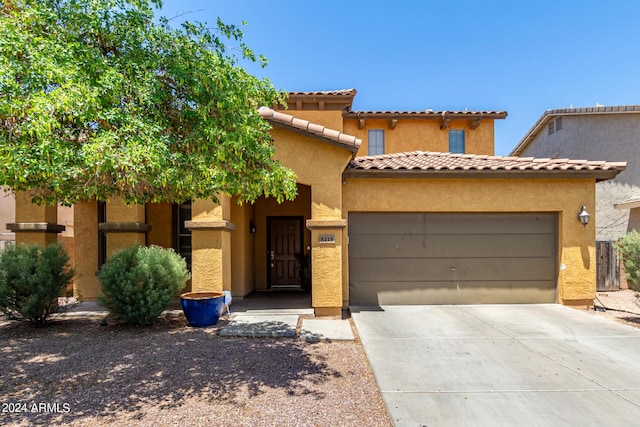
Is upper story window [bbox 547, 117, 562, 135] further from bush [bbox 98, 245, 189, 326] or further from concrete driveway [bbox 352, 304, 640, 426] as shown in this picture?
bush [bbox 98, 245, 189, 326]

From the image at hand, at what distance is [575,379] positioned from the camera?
465cm

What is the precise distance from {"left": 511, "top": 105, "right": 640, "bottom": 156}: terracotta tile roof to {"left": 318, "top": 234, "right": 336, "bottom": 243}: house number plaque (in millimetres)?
14478

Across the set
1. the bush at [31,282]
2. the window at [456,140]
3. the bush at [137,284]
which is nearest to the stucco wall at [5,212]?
the bush at [31,282]

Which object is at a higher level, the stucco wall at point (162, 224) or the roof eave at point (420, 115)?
the roof eave at point (420, 115)

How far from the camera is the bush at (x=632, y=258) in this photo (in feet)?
24.6

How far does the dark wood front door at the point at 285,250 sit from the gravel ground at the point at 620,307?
323 inches

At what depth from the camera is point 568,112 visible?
1627cm

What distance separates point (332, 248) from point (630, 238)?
631 cm

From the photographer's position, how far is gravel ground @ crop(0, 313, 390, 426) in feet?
12.5

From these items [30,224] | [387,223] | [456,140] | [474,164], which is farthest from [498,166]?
[30,224]

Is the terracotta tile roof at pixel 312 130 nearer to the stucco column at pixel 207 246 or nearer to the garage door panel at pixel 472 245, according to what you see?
the stucco column at pixel 207 246

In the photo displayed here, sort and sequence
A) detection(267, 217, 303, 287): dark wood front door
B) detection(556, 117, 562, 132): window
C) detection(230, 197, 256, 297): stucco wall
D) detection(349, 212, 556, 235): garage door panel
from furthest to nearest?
1. detection(556, 117, 562, 132): window
2. detection(267, 217, 303, 287): dark wood front door
3. detection(230, 197, 256, 297): stucco wall
4. detection(349, 212, 556, 235): garage door panel

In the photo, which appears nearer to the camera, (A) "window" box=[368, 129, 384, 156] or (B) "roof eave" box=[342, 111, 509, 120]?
(B) "roof eave" box=[342, 111, 509, 120]

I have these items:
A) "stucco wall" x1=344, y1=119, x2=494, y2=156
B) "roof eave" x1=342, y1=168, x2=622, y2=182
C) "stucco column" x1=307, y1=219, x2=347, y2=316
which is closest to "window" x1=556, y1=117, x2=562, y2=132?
"stucco wall" x1=344, y1=119, x2=494, y2=156
